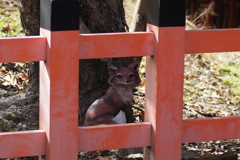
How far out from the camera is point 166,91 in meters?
4.05

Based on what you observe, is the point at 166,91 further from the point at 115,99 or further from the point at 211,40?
the point at 115,99

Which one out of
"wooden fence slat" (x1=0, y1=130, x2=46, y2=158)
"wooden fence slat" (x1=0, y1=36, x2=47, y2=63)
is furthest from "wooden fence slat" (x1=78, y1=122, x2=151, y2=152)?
"wooden fence slat" (x1=0, y1=36, x2=47, y2=63)

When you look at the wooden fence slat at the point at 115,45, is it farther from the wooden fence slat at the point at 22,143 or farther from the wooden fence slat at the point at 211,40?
the wooden fence slat at the point at 22,143

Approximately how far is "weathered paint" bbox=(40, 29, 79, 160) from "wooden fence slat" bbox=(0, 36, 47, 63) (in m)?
0.06

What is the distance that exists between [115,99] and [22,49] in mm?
1298

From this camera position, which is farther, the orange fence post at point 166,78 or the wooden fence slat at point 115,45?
the orange fence post at point 166,78

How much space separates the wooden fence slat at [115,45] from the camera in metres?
3.82

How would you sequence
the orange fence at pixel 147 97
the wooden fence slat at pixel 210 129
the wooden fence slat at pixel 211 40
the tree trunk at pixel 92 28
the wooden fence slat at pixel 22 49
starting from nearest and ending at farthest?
the wooden fence slat at pixel 22 49 → the orange fence at pixel 147 97 → the wooden fence slat at pixel 211 40 → the wooden fence slat at pixel 210 129 → the tree trunk at pixel 92 28

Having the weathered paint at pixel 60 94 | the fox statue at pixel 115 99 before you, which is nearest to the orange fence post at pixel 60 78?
the weathered paint at pixel 60 94

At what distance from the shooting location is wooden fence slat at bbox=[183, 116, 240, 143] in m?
4.28

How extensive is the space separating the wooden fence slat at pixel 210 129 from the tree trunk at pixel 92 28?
1354 millimetres

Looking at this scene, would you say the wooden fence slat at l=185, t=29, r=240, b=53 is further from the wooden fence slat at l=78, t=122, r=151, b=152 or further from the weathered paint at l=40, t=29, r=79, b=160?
the weathered paint at l=40, t=29, r=79, b=160

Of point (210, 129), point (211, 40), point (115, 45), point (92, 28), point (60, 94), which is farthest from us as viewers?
point (92, 28)

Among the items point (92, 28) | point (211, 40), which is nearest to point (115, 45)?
point (211, 40)
